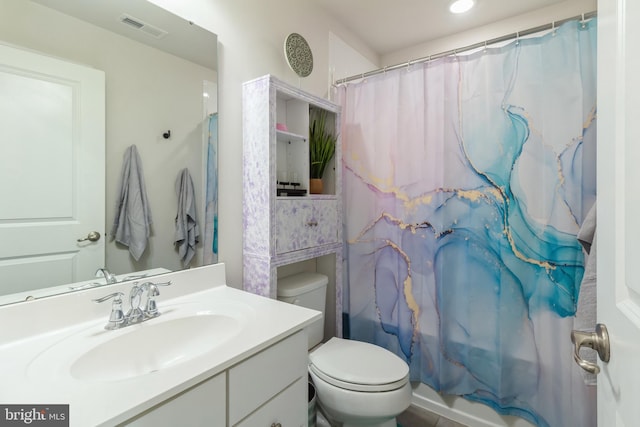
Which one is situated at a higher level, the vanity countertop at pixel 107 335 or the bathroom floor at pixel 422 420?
the vanity countertop at pixel 107 335

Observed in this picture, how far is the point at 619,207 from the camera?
1.74ft

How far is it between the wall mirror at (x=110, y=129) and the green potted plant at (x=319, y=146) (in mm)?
597

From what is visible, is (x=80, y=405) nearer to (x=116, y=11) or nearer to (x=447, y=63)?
(x=116, y=11)

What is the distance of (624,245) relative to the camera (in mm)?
509

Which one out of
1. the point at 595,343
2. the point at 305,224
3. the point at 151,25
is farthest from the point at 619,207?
the point at 151,25

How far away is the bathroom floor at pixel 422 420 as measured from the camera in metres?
1.67

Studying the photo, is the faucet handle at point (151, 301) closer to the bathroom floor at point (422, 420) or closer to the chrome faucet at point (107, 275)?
the chrome faucet at point (107, 275)

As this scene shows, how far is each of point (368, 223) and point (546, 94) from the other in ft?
3.56

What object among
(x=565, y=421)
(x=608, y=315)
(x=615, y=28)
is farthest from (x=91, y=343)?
(x=565, y=421)

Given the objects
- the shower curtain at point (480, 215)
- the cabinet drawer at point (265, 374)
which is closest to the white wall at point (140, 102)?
the cabinet drawer at point (265, 374)

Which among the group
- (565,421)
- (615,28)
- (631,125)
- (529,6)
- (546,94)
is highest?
(529,6)

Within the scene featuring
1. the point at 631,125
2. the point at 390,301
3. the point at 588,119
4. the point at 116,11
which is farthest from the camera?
the point at 390,301

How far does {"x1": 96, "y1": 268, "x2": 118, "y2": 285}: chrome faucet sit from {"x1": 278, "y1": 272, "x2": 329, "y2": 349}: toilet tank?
71 centimetres

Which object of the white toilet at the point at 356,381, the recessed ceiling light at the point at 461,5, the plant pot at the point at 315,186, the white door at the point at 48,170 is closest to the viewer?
the white door at the point at 48,170
